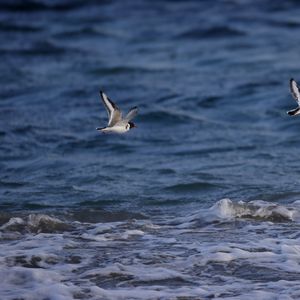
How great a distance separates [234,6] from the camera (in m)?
23.6

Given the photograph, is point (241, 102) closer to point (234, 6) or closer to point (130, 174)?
point (130, 174)

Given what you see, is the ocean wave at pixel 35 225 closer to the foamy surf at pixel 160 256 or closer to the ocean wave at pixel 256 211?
the foamy surf at pixel 160 256

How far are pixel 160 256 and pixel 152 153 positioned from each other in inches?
186

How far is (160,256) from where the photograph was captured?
7.93 metres

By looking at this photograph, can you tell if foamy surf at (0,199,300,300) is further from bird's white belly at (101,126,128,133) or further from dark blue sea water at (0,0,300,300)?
bird's white belly at (101,126,128,133)

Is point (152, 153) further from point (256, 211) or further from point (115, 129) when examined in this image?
point (256, 211)

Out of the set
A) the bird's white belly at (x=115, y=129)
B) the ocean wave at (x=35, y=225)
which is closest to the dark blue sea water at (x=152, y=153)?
the ocean wave at (x=35, y=225)

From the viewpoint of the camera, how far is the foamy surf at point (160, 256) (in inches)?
281

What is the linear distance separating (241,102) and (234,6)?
28.1 feet

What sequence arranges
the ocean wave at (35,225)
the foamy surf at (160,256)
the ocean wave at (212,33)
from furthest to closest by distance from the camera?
the ocean wave at (212,33), the ocean wave at (35,225), the foamy surf at (160,256)

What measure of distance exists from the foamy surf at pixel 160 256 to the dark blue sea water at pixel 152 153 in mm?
20

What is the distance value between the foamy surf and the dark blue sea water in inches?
0.8

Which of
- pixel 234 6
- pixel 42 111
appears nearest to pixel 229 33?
pixel 234 6

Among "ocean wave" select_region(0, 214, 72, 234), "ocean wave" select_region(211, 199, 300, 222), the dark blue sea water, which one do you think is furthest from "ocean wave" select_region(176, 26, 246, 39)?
"ocean wave" select_region(0, 214, 72, 234)
